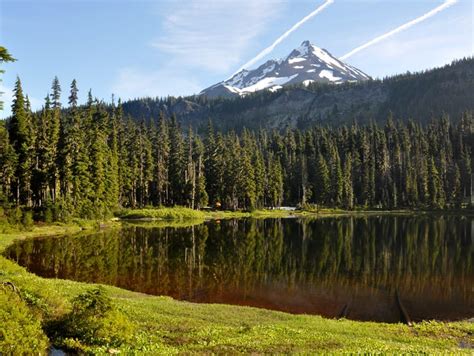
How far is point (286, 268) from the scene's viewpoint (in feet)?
135

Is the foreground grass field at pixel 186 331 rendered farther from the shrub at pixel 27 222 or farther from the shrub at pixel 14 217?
the shrub at pixel 14 217

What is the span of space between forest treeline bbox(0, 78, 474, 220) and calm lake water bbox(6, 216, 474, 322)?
16.3m

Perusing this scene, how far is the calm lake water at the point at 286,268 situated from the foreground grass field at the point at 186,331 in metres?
5.64

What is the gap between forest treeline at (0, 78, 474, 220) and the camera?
74.6m

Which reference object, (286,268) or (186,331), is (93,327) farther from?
(286,268)

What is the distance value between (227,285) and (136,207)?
251 ft

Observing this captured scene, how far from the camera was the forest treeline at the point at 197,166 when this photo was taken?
74.6 metres

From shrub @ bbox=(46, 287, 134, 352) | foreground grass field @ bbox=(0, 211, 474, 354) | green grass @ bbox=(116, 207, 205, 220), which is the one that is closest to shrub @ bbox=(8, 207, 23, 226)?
green grass @ bbox=(116, 207, 205, 220)

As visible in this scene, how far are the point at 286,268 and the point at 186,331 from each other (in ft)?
83.1

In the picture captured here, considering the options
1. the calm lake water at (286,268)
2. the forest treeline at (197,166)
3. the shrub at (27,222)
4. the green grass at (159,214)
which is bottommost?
the calm lake water at (286,268)

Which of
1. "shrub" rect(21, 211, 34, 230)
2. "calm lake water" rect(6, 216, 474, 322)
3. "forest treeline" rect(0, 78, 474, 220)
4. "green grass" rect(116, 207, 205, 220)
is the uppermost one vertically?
"forest treeline" rect(0, 78, 474, 220)

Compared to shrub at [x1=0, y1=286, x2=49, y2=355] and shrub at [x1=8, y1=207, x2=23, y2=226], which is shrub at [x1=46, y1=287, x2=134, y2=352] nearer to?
shrub at [x1=0, y1=286, x2=49, y2=355]

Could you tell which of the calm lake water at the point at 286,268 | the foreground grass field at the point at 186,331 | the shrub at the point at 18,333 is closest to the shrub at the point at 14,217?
the calm lake water at the point at 286,268

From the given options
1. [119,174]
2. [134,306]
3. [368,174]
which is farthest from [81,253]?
[368,174]
